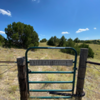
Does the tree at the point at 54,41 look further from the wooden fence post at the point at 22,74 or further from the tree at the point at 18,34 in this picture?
the wooden fence post at the point at 22,74

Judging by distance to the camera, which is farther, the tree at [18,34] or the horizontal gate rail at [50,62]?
the tree at [18,34]

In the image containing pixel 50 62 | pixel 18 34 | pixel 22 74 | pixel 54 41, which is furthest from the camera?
pixel 54 41

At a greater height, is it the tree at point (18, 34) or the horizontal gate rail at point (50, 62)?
the tree at point (18, 34)

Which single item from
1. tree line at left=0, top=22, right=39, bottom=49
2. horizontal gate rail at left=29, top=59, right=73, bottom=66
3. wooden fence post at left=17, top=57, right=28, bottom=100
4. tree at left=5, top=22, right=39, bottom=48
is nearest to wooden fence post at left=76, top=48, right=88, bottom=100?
horizontal gate rail at left=29, top=59, right=73, bottom=66

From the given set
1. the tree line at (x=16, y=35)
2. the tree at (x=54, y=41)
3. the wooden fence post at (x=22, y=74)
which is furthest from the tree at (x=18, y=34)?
the tree at (x=54, y=41)

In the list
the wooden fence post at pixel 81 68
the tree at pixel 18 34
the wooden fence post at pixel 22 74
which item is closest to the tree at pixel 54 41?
the tree at pixel 18 34

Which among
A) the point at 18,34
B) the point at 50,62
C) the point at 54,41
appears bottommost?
the point at 50,62

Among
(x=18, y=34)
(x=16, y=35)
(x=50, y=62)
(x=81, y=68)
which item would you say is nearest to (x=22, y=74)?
(x=50, y=62)

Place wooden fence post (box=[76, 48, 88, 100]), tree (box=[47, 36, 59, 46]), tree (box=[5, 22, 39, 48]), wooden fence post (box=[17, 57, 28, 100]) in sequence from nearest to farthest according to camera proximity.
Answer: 1. wooden fence post (box=[17, 57, 28, 100])
2. wooden fence post (box=[76, 48, 88, 100])
3. tree (box=[5, 22, 39, 48])
4. tree (box=[47, 36, 59, 46])

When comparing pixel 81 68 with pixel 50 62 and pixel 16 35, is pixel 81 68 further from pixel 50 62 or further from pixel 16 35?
pixel 16 35

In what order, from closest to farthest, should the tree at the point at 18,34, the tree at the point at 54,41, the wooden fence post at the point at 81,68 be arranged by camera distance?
1. the wooden fence post at the point at 81,68
2. the tree at the point at 18,34
3. the tree at the point at 54,41

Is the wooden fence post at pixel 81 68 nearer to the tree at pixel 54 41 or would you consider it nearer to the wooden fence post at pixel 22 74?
the wooden fence post at pixel 22 74

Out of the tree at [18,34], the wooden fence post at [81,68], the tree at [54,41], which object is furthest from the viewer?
the tree at [54,41]

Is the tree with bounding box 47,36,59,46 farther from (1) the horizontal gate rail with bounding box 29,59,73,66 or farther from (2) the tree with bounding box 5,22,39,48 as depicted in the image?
(1) the horizontal gate rail with bounding box 29,59,73,66
